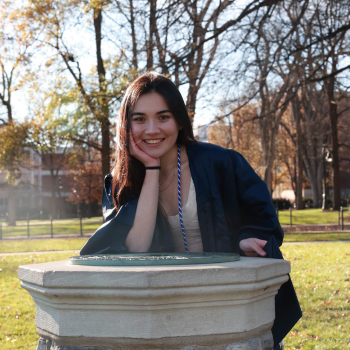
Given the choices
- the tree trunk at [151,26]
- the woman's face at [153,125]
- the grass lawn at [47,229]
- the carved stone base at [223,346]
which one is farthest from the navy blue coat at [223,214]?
the grass lawn at [47,229]

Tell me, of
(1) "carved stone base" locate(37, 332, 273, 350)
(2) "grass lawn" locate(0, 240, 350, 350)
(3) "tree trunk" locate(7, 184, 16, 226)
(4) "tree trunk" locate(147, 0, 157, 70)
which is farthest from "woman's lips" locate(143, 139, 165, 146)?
(3) "tree trunk" locate(7, 184, 16, 226)

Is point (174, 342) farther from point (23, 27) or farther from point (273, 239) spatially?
point (23, 27)

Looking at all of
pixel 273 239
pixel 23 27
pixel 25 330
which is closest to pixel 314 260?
pixel 25 330

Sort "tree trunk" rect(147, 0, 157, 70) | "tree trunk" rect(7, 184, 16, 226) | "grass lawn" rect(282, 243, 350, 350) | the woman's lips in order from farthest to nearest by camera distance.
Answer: "tree trunk" rect(7, 184, 16, 226) < "tree trunk" rect(147, 0, 157, 70) < "grass lawn" rect(282, 243, 350, 350) < the woman's lips

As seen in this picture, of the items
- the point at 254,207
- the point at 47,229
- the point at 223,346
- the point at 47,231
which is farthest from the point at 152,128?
the point at 47,229

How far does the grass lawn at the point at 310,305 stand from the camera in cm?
514

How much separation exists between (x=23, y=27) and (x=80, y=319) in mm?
15358

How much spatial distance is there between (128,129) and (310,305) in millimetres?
4817

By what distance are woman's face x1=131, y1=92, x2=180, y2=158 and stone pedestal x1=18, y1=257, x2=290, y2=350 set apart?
2.95ft

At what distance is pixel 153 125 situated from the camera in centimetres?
263

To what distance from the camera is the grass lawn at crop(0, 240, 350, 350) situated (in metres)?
5.14

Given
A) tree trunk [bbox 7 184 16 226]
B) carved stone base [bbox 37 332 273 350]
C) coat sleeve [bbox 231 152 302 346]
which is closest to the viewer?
carved stone base [bbox 37 332 273 350]

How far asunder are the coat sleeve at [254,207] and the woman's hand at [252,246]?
0.03 meters

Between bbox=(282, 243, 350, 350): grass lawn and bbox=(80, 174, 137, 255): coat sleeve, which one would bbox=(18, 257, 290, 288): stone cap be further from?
bbox=(282, 243, 350, 350): grass lawn
